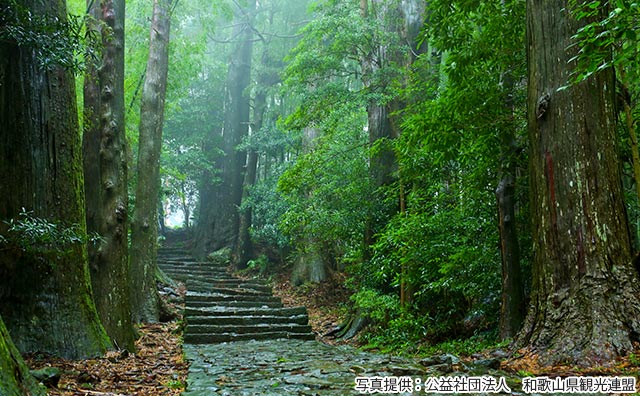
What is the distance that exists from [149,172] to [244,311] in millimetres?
3559

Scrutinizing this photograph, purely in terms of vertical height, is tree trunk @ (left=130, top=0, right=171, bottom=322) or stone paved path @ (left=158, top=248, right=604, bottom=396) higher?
tree trunk @ (left=130, top=0, right=171, bottom=322)

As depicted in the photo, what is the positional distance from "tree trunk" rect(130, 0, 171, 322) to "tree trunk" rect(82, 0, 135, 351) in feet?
10.8

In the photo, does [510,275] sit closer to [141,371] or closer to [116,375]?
[141,371]

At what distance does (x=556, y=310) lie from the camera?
4.19 metres

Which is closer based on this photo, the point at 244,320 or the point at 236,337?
the point at 236,337

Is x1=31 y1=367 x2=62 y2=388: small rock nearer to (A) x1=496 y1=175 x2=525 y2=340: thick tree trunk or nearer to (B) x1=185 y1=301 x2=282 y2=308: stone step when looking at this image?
(A) x1=496 y1=175 x2=525 y2=340: thick tree trunk

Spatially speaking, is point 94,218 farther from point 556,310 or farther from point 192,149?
point 192,149

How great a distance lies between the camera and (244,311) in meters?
10.6

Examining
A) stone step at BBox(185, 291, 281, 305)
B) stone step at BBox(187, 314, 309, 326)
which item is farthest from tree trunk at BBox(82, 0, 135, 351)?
stone step at BBox(185, 291, 281, 305)

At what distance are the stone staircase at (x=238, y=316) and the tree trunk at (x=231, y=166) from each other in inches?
238

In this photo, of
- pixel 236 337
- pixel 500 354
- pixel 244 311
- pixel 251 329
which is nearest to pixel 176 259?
pixel 244 311

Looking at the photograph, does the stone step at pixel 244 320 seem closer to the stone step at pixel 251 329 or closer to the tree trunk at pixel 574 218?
the stone step at pixel 251 329

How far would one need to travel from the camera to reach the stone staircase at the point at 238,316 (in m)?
9.27

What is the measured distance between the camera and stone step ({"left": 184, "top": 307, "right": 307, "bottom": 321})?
1012cm
